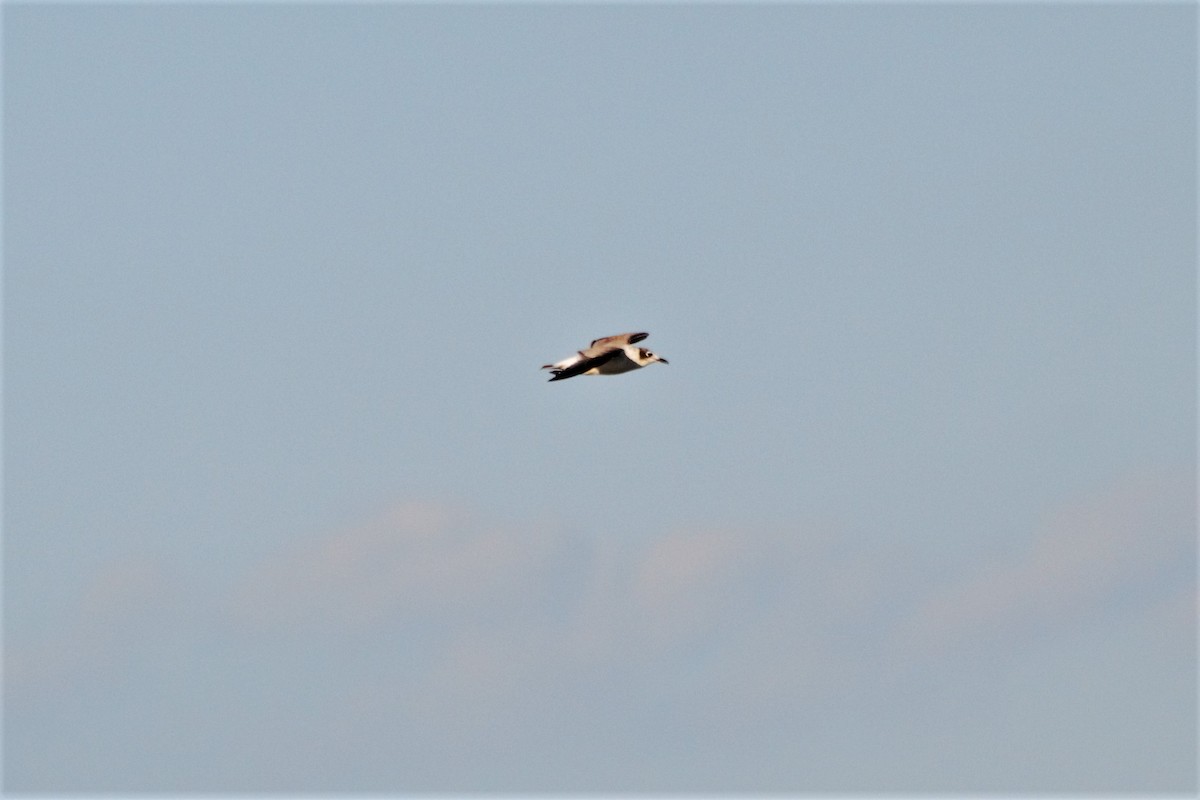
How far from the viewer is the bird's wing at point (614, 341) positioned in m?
56.4

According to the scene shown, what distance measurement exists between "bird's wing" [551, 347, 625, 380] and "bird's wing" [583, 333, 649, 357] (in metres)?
0.35

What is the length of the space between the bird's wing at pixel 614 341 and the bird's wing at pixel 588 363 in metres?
0.35

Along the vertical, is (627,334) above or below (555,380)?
above

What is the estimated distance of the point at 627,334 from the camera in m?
57.6

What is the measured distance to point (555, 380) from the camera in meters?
55.2

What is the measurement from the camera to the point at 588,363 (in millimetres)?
56250

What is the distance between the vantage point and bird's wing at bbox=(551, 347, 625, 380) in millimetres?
55969

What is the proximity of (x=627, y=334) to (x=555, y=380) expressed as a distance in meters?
5.57

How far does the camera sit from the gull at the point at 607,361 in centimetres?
5575

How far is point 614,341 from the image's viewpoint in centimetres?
5688

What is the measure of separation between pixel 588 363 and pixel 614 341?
6.88 ft

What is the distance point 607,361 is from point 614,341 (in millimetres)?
1381

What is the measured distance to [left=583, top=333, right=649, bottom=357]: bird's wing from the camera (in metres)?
56.4

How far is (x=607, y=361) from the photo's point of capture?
56.3 meters
